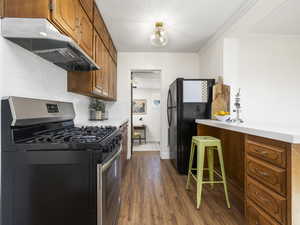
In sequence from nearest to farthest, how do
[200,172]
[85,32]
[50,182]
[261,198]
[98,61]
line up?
[50,182] → [261,198] → [85,32] → [200,172] → [98,61]

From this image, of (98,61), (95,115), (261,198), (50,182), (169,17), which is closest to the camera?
(50,182)

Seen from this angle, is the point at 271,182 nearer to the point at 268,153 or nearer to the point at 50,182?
the point at 268,153

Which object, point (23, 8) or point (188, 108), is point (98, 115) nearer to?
point (188, 108)

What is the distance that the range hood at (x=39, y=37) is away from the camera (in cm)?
102

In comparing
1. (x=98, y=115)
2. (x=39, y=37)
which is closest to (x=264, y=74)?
(x=98, y=115)

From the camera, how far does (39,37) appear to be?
1.06 m

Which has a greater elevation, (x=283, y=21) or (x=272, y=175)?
(x=283, y=21)

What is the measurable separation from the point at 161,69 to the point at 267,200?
3.26 meters

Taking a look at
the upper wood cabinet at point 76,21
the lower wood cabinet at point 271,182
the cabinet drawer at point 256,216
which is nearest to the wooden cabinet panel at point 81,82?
the upper wood cabinet at point 76,21

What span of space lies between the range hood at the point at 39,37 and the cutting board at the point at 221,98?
2.08 metres

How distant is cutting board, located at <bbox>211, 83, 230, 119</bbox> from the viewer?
8.70ft

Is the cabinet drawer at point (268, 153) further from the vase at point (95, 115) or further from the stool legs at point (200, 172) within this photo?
the vase at point (95, 115)

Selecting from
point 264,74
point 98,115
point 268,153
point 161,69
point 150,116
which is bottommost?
point 268,153

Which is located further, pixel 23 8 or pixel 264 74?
pixel 264 74
